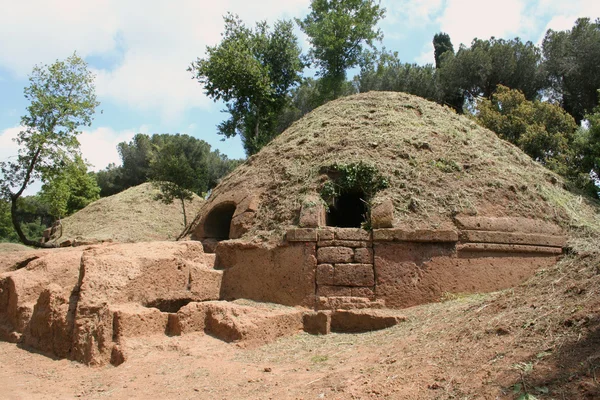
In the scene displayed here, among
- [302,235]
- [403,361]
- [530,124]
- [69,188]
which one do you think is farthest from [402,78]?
[403,361]

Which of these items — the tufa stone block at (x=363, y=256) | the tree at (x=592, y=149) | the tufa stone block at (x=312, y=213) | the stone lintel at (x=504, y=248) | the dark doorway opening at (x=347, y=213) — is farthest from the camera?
the tree at (x=592, y=149)

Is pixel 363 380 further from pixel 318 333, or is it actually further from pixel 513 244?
pixel 513 244

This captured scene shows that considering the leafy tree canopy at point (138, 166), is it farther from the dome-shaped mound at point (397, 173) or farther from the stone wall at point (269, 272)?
the stone wall at point (269, 272)

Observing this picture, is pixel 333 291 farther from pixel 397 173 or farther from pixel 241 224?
pixel 397 173

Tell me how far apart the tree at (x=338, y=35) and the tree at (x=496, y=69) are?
4.74 m

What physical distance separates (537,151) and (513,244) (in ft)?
36.1

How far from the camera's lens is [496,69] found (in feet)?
77.9

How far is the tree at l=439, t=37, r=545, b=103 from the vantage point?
77.4 ft

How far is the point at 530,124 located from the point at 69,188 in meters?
17.7

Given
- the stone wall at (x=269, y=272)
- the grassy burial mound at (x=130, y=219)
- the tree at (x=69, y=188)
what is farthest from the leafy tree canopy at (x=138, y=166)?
the stone wall at (x=269, y=272)

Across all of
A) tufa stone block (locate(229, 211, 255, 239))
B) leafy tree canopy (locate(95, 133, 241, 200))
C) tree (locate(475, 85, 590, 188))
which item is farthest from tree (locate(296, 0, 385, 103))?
tufa stone block (locate(229, 211, 255, 239))

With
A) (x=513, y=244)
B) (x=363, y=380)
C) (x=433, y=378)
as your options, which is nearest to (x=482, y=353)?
(x=433, y=378)

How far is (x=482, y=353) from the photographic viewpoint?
4.57m

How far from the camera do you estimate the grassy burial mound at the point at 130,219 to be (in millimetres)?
15205
